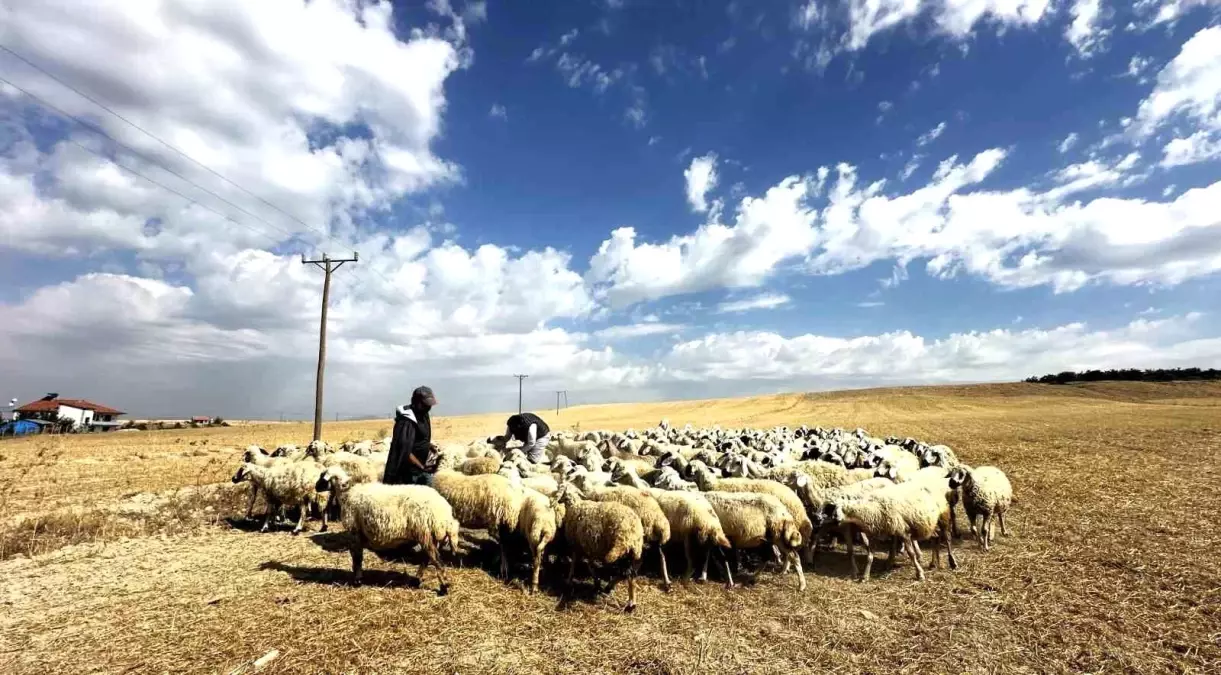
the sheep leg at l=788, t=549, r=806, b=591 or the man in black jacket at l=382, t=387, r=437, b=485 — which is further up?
the man in black jacket at l=382, t=387, r=437, b=485

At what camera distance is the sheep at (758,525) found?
781cm

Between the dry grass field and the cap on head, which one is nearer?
the dry grass field

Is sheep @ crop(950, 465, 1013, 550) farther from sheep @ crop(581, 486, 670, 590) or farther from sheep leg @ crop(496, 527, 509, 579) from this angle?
sheep leg @ crop(496, 527, 509, 579)

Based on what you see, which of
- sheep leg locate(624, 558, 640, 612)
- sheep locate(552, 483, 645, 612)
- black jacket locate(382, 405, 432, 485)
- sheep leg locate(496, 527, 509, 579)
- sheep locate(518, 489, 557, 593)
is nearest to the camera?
sheep leg locate(624, 558, 640, 612)

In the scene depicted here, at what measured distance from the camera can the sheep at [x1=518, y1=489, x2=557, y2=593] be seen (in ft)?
24.5

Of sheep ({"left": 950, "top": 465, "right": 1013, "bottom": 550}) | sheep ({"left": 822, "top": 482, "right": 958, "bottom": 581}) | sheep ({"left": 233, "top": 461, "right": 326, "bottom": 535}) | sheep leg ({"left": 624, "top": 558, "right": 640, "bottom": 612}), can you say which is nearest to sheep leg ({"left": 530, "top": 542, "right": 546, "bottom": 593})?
sheep leg ({"left": 624, "top": 558, "right": 640, "bottom": 612})

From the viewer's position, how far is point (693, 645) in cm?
580

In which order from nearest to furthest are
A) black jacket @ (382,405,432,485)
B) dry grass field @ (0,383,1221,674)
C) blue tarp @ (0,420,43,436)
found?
dry grass field @ (0,383,1221,674)
black jacket @ (382,405,432,485)
blue tarp @ (0,420,43,436)

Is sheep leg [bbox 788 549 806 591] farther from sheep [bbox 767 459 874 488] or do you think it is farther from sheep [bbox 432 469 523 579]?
sheep [bbox 432 469 523 579]

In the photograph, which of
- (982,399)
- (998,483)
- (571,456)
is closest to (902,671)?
(998,483)

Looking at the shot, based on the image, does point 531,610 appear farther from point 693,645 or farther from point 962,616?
point 962,616

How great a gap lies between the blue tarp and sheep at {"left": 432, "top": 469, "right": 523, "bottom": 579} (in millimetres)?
60661

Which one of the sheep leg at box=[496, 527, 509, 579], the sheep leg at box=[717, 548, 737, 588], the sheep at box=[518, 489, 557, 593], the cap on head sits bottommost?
the sheep leg at box=[717, 548, 737, 588]

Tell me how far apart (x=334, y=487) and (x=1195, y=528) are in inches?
601
